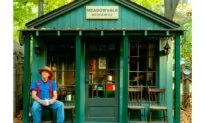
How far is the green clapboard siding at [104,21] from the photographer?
28.9ft

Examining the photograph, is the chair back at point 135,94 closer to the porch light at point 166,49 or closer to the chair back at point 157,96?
the chair back at point 157,96

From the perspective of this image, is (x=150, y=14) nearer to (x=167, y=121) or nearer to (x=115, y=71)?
(x=115, y=71)

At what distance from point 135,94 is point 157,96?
0.61 meters

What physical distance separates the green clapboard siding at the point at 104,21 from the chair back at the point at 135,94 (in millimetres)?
1680

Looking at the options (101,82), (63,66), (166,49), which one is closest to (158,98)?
(166,49)

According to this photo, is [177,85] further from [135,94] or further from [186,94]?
[186,94]

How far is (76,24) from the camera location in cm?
888

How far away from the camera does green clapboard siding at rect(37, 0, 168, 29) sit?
8812mm

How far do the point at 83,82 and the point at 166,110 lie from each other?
237 cm

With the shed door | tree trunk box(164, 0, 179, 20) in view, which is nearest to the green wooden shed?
the shed door

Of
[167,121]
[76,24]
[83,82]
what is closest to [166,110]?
[167,121]

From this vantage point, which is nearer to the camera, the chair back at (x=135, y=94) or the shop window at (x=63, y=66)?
the chair back at (x=135, y=94)

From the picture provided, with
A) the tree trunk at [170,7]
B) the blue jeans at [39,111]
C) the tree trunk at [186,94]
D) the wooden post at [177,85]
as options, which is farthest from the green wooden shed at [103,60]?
the tree trunk at [186,94]
